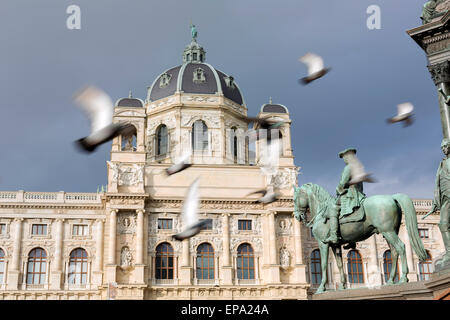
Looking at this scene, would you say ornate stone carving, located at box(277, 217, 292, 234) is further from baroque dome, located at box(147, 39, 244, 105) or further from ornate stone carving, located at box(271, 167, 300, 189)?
baroque dome, located at box(147, 39, 244, 105)

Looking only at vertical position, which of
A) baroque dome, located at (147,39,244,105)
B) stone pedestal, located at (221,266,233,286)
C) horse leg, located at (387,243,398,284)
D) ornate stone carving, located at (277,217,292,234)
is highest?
baroque dome, located at (147,39,244,105)

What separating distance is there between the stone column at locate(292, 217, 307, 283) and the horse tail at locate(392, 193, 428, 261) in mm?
27489

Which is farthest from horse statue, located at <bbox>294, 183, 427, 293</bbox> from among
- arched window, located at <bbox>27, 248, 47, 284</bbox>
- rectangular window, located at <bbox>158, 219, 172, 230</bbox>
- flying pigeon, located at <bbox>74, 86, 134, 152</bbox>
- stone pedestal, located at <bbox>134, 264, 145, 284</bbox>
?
arched window, located at <bbox>27, 248, 47, 284</bbox>

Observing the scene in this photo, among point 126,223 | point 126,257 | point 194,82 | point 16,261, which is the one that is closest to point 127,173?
point 126,223

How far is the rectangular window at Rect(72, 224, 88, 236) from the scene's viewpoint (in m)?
43.3

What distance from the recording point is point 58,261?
42.2 m

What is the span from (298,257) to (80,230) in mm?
16271

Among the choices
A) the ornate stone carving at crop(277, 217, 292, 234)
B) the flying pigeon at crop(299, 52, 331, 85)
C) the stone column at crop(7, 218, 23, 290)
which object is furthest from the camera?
the ornate stone carving at crop(277, 217, 292, 234)

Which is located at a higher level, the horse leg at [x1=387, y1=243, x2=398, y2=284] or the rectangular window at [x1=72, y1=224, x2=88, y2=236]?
the rectangular window at [x1=72, y1=224, x2=88, y2=236]

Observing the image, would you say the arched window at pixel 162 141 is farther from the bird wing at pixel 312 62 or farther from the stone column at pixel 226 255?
the bird wing at pixel 312 62

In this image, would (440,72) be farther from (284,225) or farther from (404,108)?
(284,225)

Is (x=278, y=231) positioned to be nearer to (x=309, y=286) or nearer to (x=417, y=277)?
(x=309, y=286)

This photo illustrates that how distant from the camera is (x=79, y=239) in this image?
43094 mm
